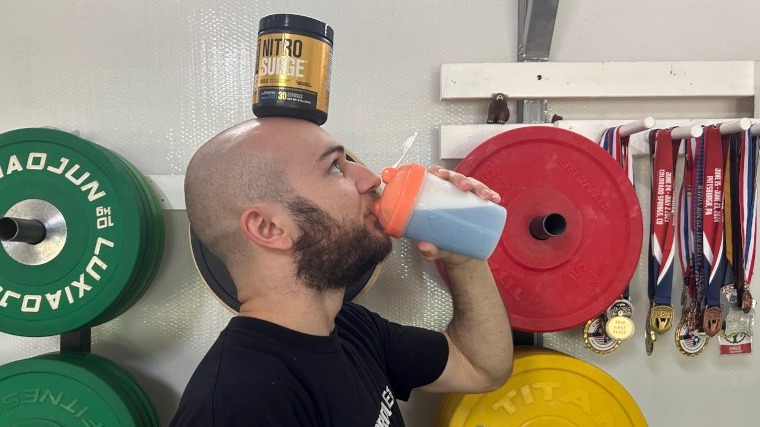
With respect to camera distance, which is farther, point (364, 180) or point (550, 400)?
point (550, 400)

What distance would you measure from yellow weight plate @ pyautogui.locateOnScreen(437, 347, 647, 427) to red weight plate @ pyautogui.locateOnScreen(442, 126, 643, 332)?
0.11 meters

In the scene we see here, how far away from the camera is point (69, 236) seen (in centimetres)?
124

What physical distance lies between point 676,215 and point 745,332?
0.35 metres

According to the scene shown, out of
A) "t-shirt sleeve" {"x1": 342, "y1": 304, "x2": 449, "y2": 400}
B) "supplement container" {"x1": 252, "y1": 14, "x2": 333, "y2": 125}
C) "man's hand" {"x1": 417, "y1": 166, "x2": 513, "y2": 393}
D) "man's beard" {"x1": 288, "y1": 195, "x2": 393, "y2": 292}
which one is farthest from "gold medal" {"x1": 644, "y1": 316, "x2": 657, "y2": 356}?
"supplement container" {"x1": 252, "y1": 14, "x2": 333, "y2": 125}

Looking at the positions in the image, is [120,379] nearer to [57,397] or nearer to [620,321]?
[57,397]

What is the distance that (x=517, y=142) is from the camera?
3.91ft

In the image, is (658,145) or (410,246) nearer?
(658,145)

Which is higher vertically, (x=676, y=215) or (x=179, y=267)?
(x=676, y=215)

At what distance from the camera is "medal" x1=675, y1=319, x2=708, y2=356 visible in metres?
1.37

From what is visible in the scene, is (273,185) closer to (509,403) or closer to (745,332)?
(509,403)

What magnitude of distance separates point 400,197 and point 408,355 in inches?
16.6

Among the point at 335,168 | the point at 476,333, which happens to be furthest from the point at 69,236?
the point at 476,333

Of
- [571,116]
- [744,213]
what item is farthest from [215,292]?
[744,213]

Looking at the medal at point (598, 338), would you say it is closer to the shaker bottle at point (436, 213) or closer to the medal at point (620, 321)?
the medal at point (620, 321)
